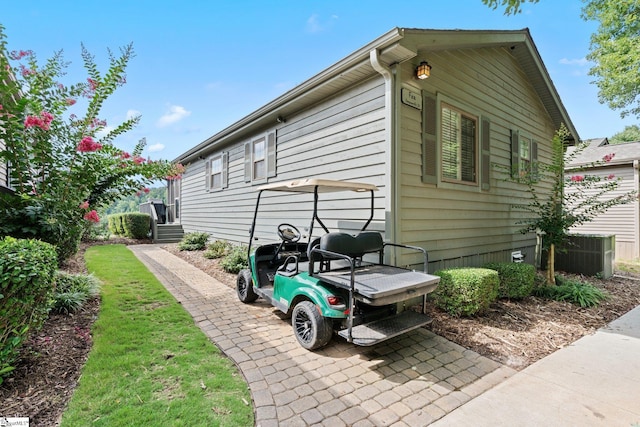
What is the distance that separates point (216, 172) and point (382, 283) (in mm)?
9068

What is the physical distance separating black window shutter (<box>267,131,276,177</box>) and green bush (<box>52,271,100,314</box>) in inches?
160

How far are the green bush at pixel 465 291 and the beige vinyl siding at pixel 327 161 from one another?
119cm

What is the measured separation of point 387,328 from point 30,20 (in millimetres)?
7501

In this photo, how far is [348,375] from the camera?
2.80 metres

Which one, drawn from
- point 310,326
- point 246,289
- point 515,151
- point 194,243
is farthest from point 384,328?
point 194,243

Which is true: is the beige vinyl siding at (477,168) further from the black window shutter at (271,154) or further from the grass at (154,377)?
the black window shutter at (271,154)

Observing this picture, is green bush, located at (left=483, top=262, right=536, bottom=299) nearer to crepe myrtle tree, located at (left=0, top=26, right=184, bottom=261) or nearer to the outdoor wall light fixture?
the outdoor wall light fixture

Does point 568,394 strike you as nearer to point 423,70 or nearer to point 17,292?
point 423,70

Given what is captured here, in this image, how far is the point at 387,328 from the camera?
3.02m

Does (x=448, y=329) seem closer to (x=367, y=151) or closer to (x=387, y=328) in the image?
(x=387, y=328)

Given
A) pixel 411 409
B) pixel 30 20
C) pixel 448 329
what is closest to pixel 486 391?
pixel 411 409

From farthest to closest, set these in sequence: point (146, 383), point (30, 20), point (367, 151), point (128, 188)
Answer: point (30, 20) < point (367, 151) < point (128, 188) < point (146, 383)

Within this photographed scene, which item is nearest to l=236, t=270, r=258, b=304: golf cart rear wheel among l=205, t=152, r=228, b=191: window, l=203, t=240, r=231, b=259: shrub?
l=203, t=240, r=231, b=259: shrub

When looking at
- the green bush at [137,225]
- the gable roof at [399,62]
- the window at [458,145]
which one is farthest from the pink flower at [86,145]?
the green bush at [137,225]
